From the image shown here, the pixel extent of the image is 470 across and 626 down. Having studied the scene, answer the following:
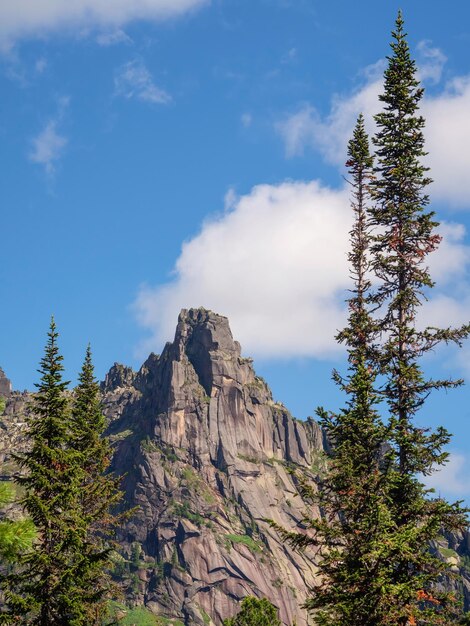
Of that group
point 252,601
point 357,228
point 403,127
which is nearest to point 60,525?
point 357,228

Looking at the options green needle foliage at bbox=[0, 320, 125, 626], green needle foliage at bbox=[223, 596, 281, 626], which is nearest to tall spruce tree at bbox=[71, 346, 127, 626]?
green needle foliage at bbox=[0, 320, 125, 626]

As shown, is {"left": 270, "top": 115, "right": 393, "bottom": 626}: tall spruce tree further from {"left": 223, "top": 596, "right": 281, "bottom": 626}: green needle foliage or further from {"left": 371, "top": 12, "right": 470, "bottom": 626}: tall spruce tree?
{"left": 223, "top": 596, "right": 281, "bottom": 626}: green needle foliage

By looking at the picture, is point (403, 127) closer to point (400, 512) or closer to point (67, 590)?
point (400, 512)

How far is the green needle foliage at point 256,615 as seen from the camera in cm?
9819

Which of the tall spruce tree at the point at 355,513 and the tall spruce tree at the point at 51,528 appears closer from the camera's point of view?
the tall spruce tree at the point at 355,513

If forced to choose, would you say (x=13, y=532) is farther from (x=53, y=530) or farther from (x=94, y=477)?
(x=94, y=477)

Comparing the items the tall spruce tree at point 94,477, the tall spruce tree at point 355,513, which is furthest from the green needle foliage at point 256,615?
the tall spruce tree at point 355,513

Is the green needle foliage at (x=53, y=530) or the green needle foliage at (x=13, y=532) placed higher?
the green needle foliage at (x=53, y=530)

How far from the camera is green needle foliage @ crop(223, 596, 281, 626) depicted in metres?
98.2

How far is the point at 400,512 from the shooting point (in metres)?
30.4

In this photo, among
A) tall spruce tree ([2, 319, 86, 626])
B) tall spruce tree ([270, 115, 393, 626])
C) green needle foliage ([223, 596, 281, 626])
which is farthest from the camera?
green needle foliage ([223, 596, 281, 626])

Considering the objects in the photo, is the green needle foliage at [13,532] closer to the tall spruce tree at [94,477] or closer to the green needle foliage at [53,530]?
the green needle foliage at [53,530]

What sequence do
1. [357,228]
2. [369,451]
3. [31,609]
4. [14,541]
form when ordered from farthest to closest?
[357,228], [31,609], [369,451], [14,541]

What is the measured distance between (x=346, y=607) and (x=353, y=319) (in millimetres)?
12939
